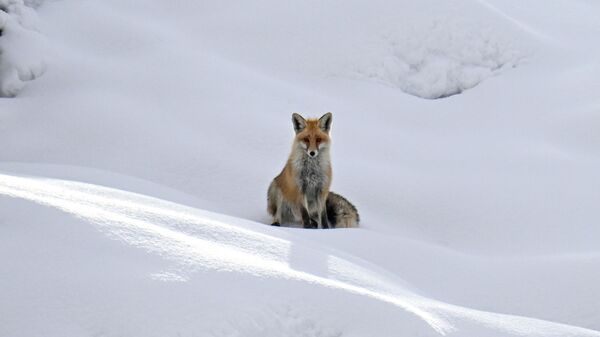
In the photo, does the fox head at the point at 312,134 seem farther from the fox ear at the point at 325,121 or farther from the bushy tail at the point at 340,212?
the bushy tail at the point at 340,212

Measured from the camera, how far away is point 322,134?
754 centimetres

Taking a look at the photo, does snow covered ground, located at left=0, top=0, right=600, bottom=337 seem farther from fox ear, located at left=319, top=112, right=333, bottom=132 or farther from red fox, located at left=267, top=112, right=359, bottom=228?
fox ear, located at left=319, top=112, right=333, bottom=132

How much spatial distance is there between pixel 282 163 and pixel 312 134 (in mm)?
1641

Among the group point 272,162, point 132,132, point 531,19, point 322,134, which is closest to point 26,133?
point 132,132

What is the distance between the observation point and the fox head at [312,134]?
7.42 metres

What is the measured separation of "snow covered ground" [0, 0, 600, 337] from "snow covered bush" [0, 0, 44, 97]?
4cm

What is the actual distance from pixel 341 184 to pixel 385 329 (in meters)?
5.31

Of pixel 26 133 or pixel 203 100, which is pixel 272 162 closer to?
pixel 203 100

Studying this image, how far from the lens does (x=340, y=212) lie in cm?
773

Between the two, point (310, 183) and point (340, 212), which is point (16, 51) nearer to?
point (310, 183)

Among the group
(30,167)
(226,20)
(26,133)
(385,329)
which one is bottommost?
(385,329)

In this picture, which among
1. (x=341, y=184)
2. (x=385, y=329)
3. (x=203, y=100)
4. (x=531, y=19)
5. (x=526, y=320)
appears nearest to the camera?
(x=385, y=329)

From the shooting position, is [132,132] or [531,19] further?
[531,19]

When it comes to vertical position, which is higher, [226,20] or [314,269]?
[226,20]
